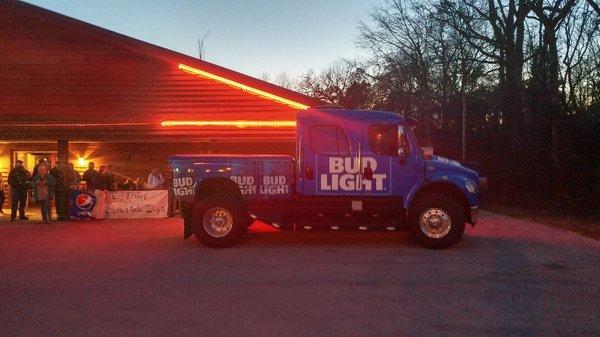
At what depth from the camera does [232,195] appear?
11.0m

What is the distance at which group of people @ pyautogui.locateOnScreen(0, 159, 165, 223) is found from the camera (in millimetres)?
14656

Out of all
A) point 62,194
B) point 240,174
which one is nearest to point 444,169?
point 240,174

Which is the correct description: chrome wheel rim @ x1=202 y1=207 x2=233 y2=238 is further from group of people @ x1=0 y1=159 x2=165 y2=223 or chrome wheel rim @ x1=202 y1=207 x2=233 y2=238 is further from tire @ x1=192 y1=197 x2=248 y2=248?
group of people @ x1=0 y1=159 x2=165 y2=223

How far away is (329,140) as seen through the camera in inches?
431

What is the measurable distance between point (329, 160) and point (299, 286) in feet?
11.5

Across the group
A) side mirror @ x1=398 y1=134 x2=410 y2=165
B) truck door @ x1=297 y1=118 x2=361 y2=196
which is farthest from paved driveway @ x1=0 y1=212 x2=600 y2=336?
side mirror @ x1=398 y1=134 x2=410 y2=165

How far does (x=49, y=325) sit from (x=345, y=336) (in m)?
3.05

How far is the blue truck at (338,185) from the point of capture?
10.8 metres

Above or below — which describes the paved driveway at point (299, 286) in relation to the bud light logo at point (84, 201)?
below

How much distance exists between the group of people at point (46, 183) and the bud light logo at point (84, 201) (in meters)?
0.34

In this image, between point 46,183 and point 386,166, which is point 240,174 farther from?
point 46,183

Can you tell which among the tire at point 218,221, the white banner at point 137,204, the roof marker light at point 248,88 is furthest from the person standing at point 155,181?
the tire at point 218,221

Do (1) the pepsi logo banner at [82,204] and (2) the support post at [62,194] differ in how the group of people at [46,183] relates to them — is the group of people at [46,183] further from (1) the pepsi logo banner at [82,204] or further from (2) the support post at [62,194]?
(1) the pepsi logo banner at [82,204]

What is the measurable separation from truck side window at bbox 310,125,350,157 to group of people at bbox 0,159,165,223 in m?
7.32
